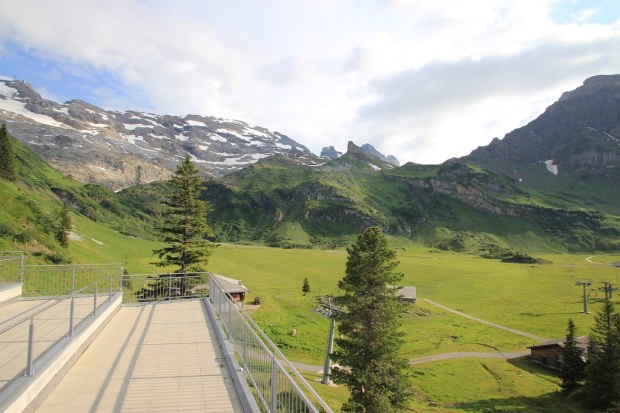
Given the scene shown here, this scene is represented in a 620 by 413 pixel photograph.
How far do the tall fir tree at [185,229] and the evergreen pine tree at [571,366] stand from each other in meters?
42.5

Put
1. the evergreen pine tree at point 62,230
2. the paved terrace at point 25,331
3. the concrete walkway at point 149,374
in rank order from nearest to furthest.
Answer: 1. the concrete walkway at point 149,374
2. the paved terrace at point 25,331
3. the evergreen pine tree at point 62,230

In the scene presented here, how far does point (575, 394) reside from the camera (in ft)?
135

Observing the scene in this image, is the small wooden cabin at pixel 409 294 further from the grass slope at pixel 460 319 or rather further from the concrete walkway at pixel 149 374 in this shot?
the concrete walkway at pixel 149 374

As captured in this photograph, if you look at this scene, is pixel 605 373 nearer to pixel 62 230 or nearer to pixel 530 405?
pixel 530 405

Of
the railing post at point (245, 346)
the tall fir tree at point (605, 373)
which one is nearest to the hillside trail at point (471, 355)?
the tall fir tree at point (605, 373)

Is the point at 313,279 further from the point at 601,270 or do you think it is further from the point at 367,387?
the point at 601,270

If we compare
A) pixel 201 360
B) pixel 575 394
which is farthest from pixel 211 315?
pixel 575 394

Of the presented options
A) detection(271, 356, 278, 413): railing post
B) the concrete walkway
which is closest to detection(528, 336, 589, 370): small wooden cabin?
the concrete walkway

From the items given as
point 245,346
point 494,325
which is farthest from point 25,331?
point 494,325

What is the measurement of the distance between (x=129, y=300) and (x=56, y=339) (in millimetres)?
10722

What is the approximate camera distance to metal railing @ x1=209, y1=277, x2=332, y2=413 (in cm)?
651

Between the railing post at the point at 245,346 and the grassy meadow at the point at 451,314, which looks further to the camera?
the grassy meadow at the point at 451,314

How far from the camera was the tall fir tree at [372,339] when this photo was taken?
28.9 m

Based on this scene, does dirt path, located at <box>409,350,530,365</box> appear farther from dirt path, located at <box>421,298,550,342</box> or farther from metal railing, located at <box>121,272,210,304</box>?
metal railing, located at <box>121,272,210,304</box>
